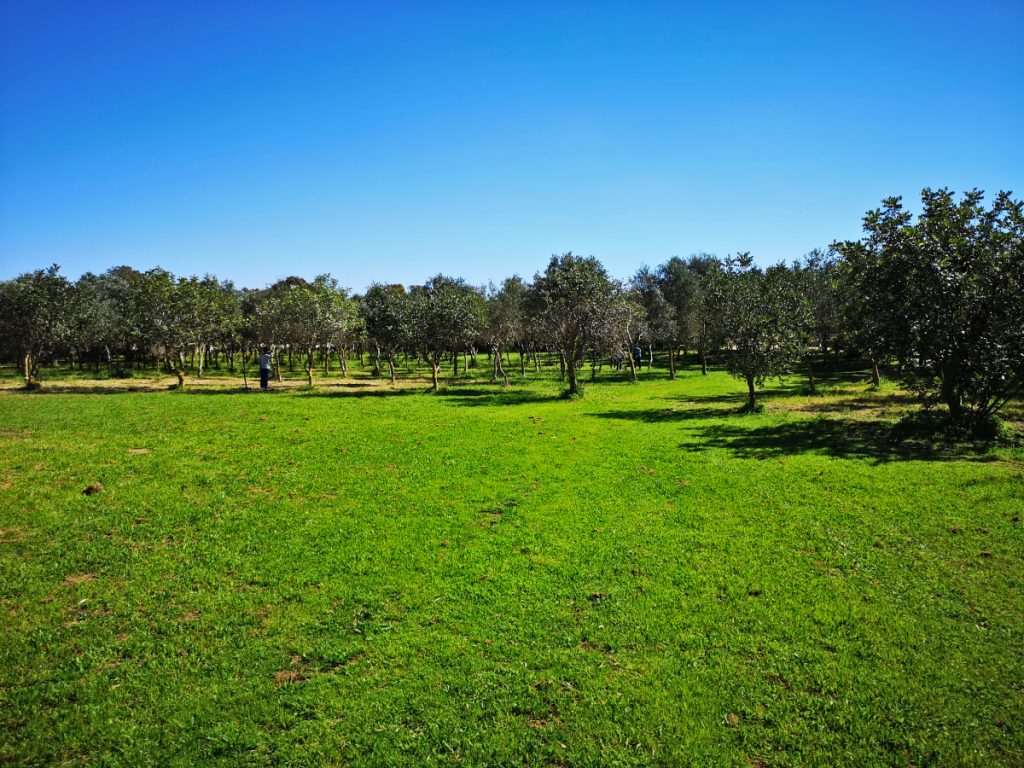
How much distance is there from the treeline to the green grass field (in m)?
5.41

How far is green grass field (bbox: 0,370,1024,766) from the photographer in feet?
21.2

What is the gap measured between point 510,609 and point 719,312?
95.9 ft

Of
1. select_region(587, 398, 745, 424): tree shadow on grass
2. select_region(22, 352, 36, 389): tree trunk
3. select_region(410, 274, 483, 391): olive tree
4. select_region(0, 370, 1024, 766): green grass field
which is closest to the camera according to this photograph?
select_region(0, 370, 1024, 766): green grass field

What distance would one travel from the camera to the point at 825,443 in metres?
22.2

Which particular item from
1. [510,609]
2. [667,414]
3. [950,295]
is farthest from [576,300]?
[510,609]

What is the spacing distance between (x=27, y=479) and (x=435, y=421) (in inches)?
680

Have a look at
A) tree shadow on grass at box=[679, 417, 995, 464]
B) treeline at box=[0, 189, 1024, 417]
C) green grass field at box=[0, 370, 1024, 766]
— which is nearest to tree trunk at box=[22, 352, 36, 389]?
treeline at box=[0, 189, 1024, 417]

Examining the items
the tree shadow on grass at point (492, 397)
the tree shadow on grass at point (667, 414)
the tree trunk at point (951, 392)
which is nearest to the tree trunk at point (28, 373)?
the tree shadow on grass at point (492, 397)

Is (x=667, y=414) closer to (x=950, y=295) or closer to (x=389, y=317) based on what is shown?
(x=950, y=295)

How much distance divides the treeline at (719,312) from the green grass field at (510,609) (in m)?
5.41

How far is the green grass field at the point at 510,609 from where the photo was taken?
6469 mm

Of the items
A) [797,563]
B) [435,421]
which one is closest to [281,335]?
[435,421]

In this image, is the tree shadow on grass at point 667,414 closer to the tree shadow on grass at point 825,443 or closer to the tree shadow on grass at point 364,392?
the tree shadow on grass at point 825,443

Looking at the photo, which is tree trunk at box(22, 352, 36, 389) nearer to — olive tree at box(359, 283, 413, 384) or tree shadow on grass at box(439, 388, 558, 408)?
olive tree at box(359, 283, 413, 384)
